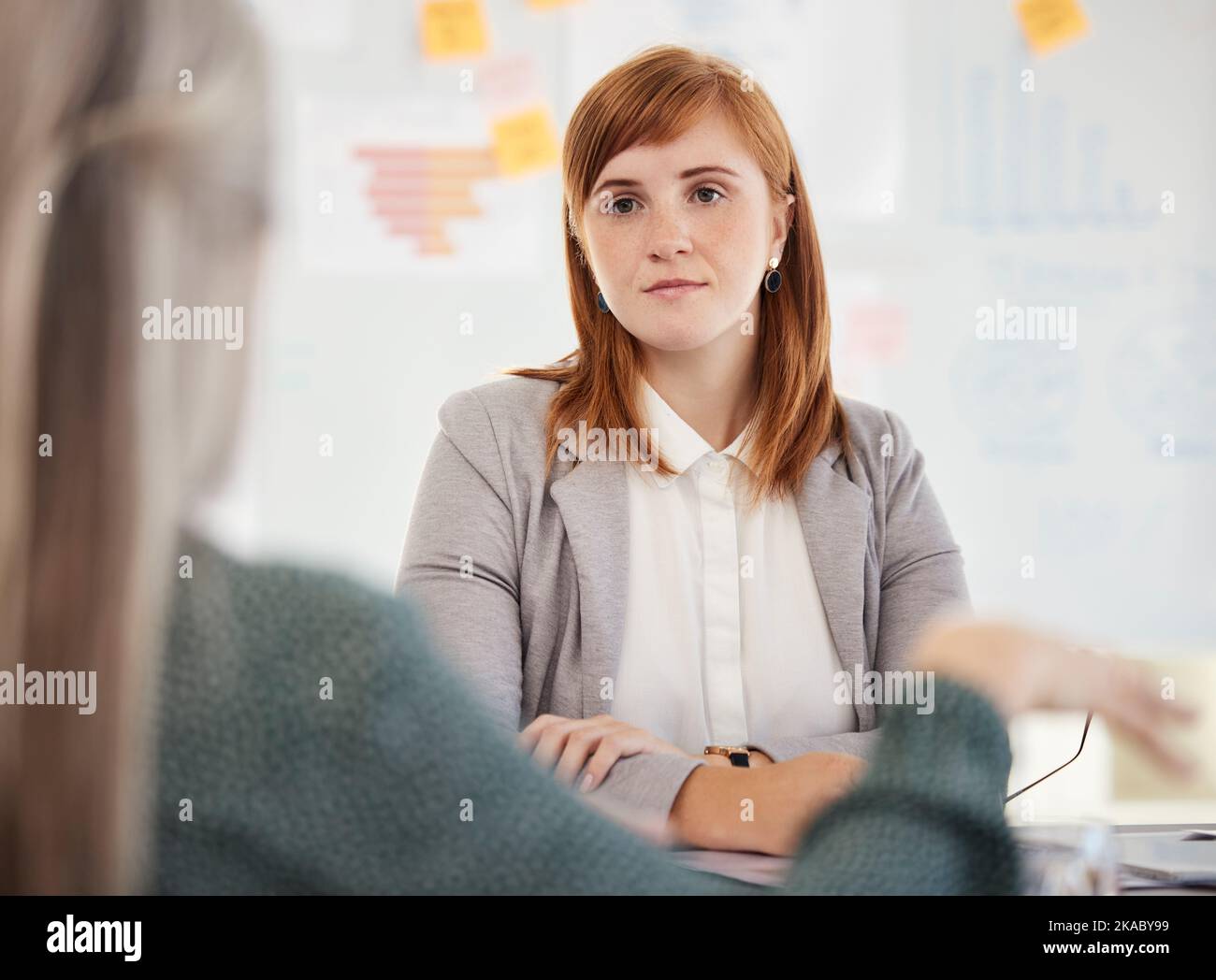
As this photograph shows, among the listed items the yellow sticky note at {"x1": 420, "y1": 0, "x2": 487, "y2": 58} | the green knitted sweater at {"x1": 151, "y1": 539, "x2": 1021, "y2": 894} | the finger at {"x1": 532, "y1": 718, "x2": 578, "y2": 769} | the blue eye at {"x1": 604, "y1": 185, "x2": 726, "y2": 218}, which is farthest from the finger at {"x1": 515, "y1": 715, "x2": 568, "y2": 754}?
the yellow sticky note at {"x1": 420, "y1": 0, "x2": 487, "y2": 58}

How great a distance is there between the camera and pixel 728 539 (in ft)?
4.38

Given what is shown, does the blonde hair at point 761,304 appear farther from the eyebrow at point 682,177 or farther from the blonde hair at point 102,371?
the blonde hair at point 102,371

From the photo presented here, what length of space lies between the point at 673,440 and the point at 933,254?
39 centimetres

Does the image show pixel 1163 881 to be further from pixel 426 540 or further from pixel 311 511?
pixel 311 511

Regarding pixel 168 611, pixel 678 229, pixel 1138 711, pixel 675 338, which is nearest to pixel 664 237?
pixel 678 229

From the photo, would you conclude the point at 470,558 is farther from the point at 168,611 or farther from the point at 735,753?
the point at 168,611

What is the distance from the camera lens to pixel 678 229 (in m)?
1.34

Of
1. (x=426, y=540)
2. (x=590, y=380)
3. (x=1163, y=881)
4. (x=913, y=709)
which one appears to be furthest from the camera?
(x=590, y=380)

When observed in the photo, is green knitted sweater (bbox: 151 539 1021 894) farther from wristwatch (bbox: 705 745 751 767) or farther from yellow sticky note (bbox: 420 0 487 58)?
yellow sticky note (bbox: 420 0 487 58)

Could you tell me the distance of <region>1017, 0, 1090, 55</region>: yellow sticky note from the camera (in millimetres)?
1322

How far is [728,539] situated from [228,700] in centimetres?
82

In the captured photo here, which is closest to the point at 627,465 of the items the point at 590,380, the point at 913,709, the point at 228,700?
the point at 590,380

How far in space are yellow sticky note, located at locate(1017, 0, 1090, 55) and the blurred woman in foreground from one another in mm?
1051

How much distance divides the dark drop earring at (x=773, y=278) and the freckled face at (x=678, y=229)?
4cm
